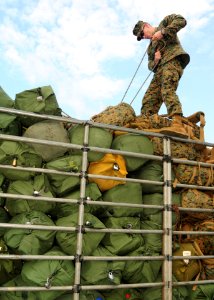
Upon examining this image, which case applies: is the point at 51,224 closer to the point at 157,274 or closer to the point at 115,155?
the point at 115,155

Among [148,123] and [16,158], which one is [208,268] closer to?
[148,123]

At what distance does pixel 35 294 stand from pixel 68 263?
1.43 ft

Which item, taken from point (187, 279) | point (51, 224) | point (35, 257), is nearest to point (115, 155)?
point (51, 224)

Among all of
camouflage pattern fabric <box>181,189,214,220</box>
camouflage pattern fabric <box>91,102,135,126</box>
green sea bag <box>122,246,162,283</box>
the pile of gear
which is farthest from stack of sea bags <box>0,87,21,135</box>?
camouflage pattern fabric <box>181,189,214,220</box>

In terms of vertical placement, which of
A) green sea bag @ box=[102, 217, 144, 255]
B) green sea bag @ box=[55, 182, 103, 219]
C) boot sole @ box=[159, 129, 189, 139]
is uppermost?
boot sole @ box=[159, 129, 189, 139]

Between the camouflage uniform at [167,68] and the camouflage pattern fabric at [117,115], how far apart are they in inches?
33.9

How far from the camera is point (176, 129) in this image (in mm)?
4875

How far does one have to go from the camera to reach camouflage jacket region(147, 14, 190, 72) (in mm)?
5754

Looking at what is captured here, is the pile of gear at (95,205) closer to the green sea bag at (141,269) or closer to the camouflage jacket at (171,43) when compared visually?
the green sea bag at (141,269)

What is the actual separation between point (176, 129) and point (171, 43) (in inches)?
74.6

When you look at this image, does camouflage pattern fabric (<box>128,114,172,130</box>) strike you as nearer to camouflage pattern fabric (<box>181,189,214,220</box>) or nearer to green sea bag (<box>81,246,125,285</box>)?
camouflage pattern fabric (<box>181,189,214,220</box>)

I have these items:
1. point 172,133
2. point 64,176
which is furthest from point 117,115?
point 64,176

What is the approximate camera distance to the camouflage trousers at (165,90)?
18.2ft

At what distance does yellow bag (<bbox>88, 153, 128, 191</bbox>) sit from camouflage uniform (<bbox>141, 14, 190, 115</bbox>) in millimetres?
1516
